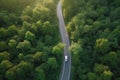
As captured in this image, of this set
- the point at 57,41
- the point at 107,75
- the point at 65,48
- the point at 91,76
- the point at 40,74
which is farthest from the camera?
the point at 57,41

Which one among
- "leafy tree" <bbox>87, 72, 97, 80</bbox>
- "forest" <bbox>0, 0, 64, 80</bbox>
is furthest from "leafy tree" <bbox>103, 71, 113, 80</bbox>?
"forest" <bbox>0, 0, 64, 80</bbox>

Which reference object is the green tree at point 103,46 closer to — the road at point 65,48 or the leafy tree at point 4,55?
the road at point 65,48

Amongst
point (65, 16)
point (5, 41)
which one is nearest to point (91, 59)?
point (65, 16)

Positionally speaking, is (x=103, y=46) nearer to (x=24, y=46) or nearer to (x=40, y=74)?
(x=40, y=74)

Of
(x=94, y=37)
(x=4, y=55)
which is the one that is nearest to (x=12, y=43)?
(x=4, y=55)

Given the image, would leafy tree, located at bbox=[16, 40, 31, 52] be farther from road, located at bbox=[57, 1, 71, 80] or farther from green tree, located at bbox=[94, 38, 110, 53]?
green tree, located at bbox=[94, 38, 110, 53]

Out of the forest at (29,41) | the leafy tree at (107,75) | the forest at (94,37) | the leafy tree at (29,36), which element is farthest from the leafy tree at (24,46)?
the leafy tree at (107,75)
